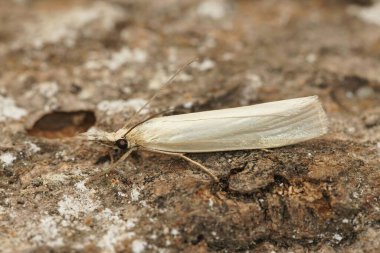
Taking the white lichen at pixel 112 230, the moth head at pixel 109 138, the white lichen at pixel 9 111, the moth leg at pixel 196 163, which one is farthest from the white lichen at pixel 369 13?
the white lichen at pixel 9 111

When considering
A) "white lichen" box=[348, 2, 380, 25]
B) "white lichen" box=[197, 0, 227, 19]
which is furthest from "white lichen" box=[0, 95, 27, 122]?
"white lichen" box=[348, 2, 380, 25]

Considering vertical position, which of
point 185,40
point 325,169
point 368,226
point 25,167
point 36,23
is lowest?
point 368,226

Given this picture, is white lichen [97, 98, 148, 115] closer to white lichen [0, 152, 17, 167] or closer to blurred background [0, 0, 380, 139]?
blurred background [0, 0, 380, 139]

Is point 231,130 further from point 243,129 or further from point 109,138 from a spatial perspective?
point 109,138

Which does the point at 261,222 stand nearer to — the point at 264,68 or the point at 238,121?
the point at 238,121

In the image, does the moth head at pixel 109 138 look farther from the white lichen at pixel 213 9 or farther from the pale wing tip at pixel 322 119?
the white lichen at pixel 213 9

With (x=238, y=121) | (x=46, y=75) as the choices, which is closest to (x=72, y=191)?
(x=238, y=121)
